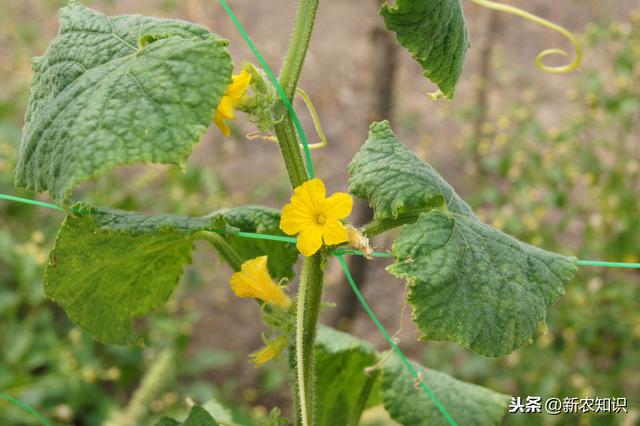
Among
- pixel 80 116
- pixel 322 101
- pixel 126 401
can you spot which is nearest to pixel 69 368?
pixel 126 401

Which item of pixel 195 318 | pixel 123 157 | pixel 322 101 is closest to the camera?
pixel 123 157

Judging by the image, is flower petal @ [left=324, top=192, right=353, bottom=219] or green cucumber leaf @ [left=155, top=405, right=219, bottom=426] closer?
flower petal @ [left=324, top=192, right=353, bottom=219]

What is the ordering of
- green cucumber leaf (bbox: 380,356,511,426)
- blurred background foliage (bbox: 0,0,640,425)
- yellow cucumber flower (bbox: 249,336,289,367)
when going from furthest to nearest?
blurred background foliage (bbox: 0,0,640,425)
green cucumber leaf (bbox: 380,356,511,426)
yellow cucumber flower (bbox: 249,336,289,367)

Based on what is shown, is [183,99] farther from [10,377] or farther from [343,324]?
[343,324]

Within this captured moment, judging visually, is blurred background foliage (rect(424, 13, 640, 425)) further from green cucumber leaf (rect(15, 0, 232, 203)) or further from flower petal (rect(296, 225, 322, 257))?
green cucumber leaf (rect(15, 0, 232, 203))

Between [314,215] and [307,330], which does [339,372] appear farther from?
[314,215]

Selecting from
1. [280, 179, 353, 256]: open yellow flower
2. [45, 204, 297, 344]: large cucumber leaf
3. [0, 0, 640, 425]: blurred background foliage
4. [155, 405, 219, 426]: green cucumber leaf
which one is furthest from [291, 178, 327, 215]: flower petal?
[0, 0, 640, 425]: blurred background foliage

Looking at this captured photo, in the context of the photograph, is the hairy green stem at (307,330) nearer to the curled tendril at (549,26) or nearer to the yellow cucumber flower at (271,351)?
the yellow cucumber flower at (271,351)
